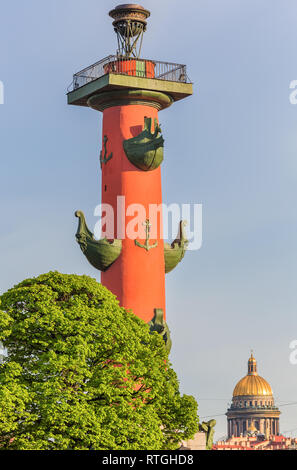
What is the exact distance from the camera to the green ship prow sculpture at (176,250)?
56.4 metres

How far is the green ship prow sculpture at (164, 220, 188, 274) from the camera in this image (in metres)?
56.4

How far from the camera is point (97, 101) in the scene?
56031mm

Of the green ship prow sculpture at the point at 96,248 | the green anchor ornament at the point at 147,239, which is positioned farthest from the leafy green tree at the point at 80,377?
the green anchor ornament at the point at 147,239

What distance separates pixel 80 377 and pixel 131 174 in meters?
12.9

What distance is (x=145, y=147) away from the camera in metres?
54.6

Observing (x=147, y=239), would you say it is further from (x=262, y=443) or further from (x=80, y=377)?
(x=262, y=443)

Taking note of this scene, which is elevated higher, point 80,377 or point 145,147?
point 145,147

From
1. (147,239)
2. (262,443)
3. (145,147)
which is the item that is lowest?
(147,239)

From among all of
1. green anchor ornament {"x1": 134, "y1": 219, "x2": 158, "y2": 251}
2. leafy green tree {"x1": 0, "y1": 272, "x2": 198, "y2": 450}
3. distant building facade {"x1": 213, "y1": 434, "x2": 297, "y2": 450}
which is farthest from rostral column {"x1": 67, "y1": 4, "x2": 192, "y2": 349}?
distant building facade {"x1": 213, "y1": 434, "x2": 297, "y2": 450}

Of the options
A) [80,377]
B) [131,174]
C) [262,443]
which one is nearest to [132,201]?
[131,174]

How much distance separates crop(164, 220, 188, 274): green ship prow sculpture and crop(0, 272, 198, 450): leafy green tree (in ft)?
26.7

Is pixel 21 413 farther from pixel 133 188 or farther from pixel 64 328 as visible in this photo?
pixel 133 188

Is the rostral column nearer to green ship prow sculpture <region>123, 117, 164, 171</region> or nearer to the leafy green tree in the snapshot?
green ship prow sculpture <region>123, 117, 164, 171</region>
